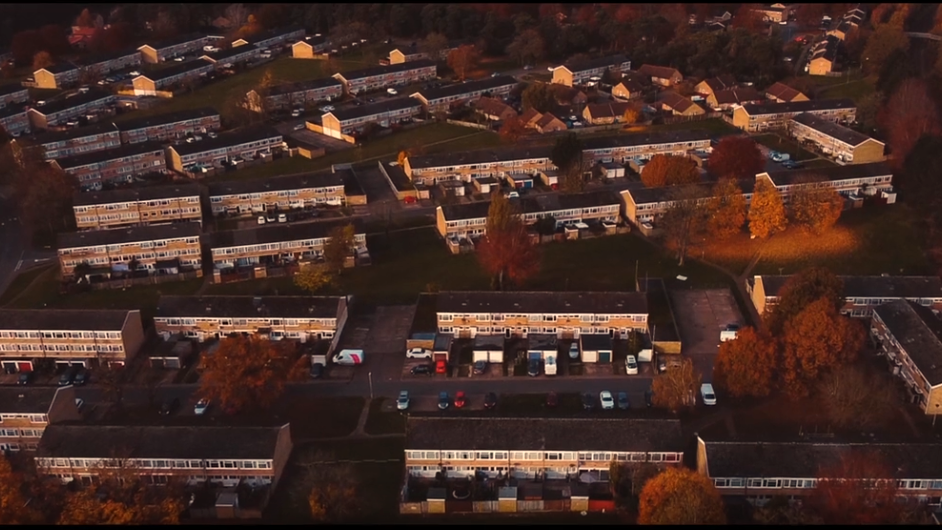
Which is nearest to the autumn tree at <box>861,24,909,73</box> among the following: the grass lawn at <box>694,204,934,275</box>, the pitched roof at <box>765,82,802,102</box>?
the pitched roof at <box>765,82,802,102</box>

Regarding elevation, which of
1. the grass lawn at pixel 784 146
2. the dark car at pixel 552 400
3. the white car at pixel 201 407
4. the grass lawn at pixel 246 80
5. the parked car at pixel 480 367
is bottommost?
the grass lawn at pixel 246 80

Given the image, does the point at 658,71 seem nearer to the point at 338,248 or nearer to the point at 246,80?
the point at 246,80

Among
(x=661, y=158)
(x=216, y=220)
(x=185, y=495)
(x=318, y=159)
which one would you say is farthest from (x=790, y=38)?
(x=185, y=495)

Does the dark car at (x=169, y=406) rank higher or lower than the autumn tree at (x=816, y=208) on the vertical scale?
lower

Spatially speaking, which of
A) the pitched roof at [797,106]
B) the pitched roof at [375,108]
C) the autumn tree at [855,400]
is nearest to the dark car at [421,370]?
the autumn tree at [855,400]

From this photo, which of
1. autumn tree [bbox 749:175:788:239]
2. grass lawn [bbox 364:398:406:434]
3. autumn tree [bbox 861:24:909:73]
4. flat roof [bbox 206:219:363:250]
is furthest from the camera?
autumn tree [bbox 861:24:909:73]

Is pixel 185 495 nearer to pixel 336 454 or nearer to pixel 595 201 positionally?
pixel 336 454

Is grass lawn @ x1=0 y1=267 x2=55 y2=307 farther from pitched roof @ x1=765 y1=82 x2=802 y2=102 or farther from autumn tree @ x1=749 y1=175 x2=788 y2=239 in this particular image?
pitched roof @ x1=765 y1=82 x2=802 y2=102

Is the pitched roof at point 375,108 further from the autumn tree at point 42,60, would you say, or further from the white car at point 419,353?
the autumn tree at point 42,60

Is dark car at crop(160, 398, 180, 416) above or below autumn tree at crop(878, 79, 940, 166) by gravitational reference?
below
